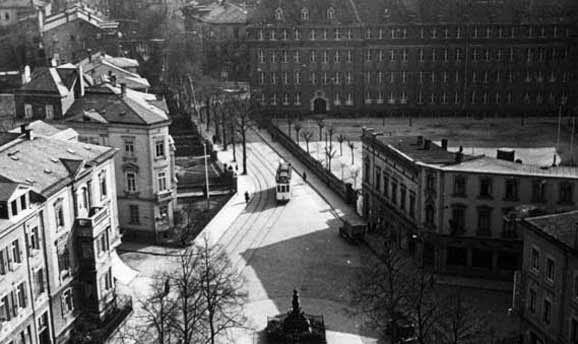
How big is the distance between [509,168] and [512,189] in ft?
7.25

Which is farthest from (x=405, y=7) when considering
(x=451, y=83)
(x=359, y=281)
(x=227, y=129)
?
(x=359, y=281)

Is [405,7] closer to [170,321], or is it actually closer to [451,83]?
[451,83]

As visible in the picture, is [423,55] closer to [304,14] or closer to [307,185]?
[304,14]

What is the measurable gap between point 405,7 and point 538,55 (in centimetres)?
2183

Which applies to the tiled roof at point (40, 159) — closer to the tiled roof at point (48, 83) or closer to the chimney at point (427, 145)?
the tiled roof at point (48, 83)

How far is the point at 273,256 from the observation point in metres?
65.0

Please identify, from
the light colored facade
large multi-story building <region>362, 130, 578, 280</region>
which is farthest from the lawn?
the light colored facade

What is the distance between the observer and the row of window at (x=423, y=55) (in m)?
122

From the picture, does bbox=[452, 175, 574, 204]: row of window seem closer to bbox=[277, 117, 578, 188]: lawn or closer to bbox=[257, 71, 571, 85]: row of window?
bbox=[277, 117, 578, 188]: lawn

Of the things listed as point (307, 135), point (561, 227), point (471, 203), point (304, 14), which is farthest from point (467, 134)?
point (561, 227)

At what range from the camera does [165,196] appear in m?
70.2

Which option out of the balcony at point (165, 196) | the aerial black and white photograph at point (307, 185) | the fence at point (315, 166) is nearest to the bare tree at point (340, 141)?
the aerial black and white photograph at point (307, 185)

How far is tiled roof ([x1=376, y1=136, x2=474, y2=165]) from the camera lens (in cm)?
6291

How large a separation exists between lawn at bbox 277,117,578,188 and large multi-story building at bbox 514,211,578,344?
38538 millimetres
